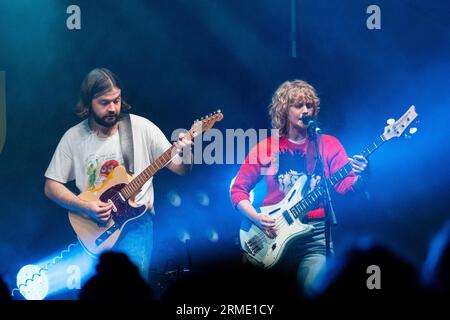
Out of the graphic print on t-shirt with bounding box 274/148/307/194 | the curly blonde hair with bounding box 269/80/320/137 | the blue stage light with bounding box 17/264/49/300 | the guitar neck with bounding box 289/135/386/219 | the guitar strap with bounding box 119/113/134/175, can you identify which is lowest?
the blue stage light with bounding box 17/264/49/300

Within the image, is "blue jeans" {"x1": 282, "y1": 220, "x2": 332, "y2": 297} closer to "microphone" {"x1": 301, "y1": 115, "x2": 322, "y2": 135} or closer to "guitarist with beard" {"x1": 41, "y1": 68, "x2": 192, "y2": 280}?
"microphone" {"x1": 301, "y1": 115, "x2": 322, "y2": 135}

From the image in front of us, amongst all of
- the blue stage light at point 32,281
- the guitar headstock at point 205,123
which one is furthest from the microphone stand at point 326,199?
the blue stage light at point 32,281

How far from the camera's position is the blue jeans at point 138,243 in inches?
250

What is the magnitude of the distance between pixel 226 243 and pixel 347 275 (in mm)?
1326

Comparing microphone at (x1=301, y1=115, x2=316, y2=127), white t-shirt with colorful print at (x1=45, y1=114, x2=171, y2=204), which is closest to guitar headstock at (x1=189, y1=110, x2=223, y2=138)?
white t-shirt with colorful print at (x1=45, y1=114, x2=171, y2=204)

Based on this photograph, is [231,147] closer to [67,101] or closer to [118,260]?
[67,101]

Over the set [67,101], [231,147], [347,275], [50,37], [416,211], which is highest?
Answer: [50,37]

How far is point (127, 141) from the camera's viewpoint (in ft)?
21.1

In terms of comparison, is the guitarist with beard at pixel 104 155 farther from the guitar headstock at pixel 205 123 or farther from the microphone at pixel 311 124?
the microphone at pixel 311 124

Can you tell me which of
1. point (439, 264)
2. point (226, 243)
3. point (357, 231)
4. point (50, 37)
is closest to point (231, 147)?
point (226, 243)

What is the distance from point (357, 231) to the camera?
20.8ft

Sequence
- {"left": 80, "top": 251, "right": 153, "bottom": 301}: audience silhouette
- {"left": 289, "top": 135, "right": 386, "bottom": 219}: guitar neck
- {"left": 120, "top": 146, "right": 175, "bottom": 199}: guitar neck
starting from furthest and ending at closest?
1. {"left": 120, "top": 146, "right": 175, "bottom": 199}: guitar neck
2. {"left": 289, "top": 135, "right": 386, "bottom": 219}: guitar neck
3. {"left": 80, "top": 251, "right": 153, "bottom": 301}: audience silhouette

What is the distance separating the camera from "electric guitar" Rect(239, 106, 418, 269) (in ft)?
20.6

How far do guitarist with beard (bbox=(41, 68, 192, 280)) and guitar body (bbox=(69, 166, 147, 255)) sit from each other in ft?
0.11
